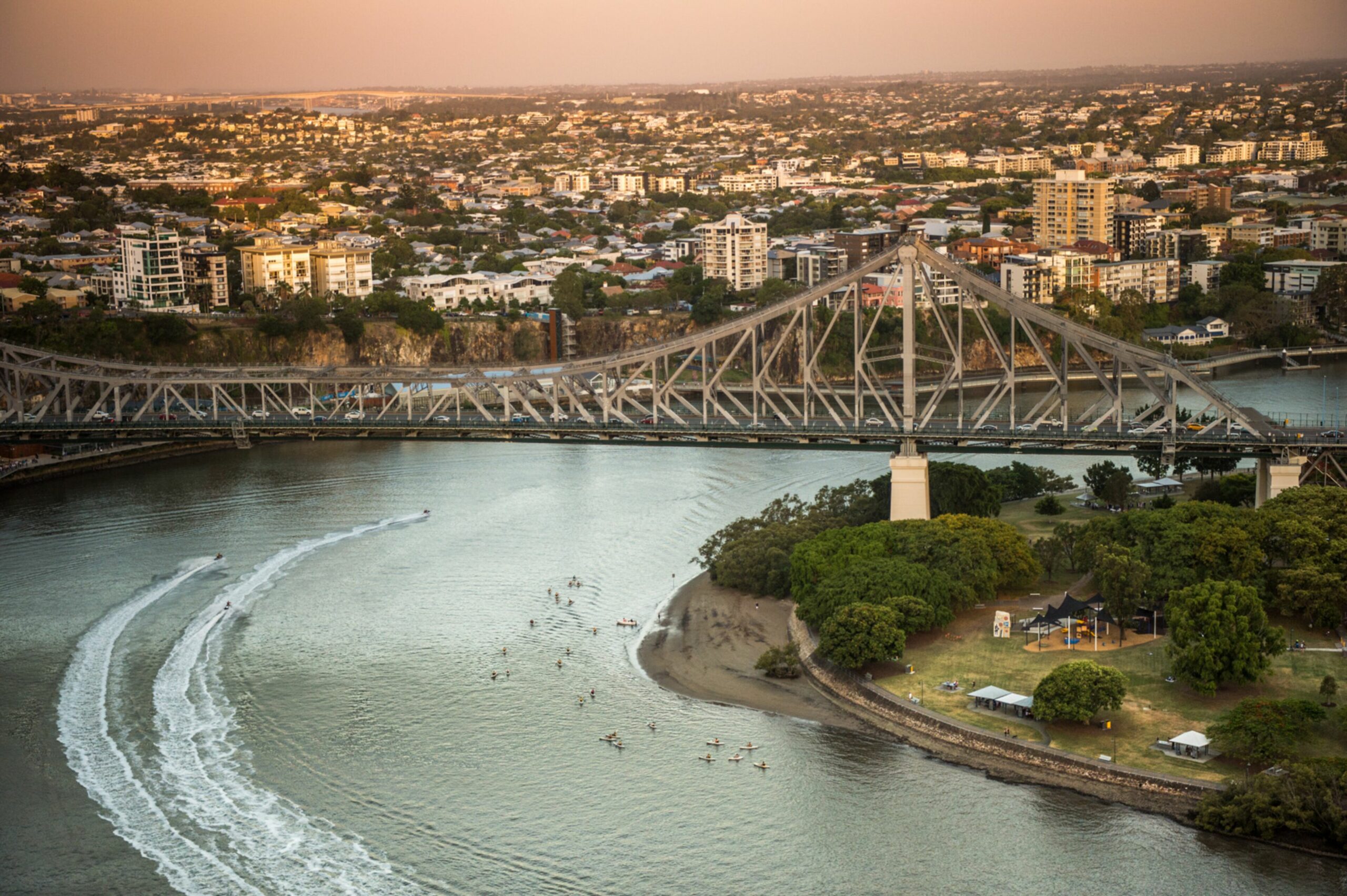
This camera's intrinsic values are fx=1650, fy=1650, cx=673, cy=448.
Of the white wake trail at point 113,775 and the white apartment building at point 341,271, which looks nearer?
the white wake trail at point 113,775

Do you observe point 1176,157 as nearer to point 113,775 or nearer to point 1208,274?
point 1208,274

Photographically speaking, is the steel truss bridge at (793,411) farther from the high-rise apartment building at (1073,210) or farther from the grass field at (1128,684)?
the high-rise apartment building at (1073,210)

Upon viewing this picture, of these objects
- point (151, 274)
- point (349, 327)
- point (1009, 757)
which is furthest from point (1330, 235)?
point (1009, 757)

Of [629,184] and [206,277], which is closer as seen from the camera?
[206,277]

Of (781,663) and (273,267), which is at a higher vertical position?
(273,267)

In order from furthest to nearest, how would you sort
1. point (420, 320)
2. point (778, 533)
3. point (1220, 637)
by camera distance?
point (420, 320), point (778, 533), point (1220, 637)

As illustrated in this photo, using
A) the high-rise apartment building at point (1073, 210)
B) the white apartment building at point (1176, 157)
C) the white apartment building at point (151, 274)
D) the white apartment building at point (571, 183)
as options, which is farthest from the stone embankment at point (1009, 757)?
the white apartment building at point (1176, 157)
